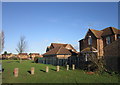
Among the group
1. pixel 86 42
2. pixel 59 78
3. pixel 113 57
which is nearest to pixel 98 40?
pixel 86 42

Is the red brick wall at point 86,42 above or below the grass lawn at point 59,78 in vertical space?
above

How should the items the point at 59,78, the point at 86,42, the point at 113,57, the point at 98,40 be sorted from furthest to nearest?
the point at 86,42 → the point at 98,40 → the point at 113,57 → the point at 59,78

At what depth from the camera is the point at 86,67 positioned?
1817 centimetres

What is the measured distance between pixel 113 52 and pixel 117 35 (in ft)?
33.5

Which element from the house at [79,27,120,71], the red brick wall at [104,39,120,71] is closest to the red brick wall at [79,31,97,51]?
the house at [79,27,120,71]

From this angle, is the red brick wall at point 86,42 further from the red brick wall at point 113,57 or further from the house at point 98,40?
the red brick wall at point 113,57

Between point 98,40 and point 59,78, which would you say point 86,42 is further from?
Result: point 59,78

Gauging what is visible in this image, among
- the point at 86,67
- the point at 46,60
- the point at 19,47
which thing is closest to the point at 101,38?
the point at 86,67

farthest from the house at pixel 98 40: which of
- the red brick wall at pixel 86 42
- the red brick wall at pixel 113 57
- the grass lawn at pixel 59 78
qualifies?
the grass lawn at pixel 59 78

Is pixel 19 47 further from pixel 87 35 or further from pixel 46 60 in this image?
pixel 87 35

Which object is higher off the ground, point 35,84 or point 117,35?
point 117,35

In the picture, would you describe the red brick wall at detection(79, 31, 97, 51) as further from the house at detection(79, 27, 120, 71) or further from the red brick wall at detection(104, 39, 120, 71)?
the red brick wall at detection(104, 39, 120, 71)

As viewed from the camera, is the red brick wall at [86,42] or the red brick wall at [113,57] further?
the red brick wall at [86,42]

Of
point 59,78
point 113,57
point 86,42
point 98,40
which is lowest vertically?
point 59,78
